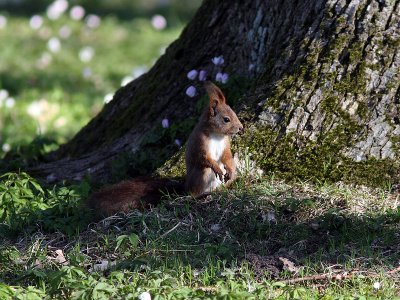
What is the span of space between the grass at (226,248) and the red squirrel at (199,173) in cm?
10

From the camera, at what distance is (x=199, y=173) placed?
17.2 ft

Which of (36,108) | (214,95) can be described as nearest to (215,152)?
(214,95)

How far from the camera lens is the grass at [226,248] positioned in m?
4.20

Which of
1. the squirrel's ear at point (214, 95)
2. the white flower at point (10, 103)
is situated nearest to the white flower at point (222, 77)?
the squirrel's ear at point (214, 95)

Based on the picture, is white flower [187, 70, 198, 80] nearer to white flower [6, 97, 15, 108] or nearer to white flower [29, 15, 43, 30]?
white flower [6, 97, 15, 108]

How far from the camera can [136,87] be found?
22.8 feet

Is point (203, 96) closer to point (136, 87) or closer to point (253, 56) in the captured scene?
point (253, 56)

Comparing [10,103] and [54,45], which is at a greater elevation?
[54,45]

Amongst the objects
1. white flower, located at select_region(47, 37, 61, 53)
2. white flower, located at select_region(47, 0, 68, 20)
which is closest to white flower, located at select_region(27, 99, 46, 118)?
white flower, located at select_region(47, 37, 61, 53)

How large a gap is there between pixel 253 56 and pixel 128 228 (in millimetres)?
1744

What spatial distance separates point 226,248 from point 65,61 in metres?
6.57

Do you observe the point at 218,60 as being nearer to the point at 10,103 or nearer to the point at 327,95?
the point at 327,95

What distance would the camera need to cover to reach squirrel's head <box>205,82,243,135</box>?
17.3 feet

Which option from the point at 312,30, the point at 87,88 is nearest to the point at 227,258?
the point at 312,30
